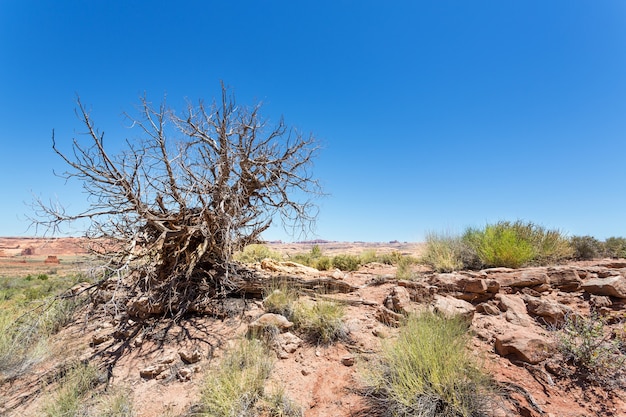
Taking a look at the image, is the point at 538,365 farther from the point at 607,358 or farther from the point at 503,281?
the point at 503,281

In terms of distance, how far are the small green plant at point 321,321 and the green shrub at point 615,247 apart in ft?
27.1

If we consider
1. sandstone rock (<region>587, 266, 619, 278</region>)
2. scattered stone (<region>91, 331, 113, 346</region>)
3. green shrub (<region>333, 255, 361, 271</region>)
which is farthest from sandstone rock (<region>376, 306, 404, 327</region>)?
scattered stone (<region>91, 331, 113, 346</region>)

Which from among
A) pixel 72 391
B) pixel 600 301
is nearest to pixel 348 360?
pixel 72 391

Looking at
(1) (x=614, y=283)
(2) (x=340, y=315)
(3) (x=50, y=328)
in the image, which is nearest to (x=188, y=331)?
(2) (x=340, y=315)

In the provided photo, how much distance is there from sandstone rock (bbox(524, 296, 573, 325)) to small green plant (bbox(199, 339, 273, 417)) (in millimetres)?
3781

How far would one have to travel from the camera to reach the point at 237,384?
3.17 m

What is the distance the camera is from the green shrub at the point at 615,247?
26.5 feet

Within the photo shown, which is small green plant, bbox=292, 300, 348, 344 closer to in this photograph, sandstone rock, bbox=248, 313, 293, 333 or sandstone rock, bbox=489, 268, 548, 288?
sandstone rock, bbox=248, 313, 293, 333

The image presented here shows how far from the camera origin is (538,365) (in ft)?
10.9

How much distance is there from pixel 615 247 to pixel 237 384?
1067 centimetres

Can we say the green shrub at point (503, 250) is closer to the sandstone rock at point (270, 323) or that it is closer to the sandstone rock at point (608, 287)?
the sandstone rock at point (608, 287)

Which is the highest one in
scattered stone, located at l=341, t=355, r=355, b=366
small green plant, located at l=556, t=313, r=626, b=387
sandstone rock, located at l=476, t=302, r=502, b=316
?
sandstone rock, located at l=476, t=302, r=502, b=316

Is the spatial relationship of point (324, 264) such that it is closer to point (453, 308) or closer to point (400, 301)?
point (400, 301)

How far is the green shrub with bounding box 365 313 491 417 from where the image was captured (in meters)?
2.64
